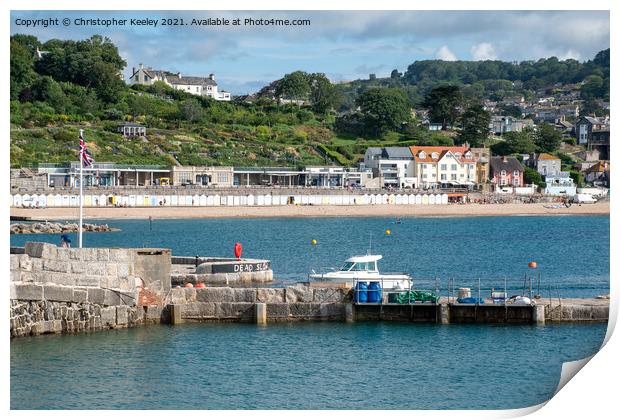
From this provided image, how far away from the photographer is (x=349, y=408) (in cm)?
1777

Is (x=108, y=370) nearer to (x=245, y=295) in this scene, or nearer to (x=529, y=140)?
(x=245, y=295)

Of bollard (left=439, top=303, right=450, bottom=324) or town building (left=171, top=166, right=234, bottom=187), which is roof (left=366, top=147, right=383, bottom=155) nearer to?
town building (left=171, top=166, right=234, bottom=187)

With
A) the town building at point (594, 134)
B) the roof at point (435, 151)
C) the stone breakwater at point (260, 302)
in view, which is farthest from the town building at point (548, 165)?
the stone breakwater at point (260, 302)

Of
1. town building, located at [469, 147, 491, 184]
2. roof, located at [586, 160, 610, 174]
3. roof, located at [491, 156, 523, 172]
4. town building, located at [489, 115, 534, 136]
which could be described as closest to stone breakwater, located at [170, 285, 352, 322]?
town building, located at [469, 147, 491, 184]

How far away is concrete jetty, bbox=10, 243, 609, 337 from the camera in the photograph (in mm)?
20969

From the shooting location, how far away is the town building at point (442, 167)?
112m

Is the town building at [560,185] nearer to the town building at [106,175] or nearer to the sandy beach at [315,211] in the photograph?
the sandy beach at [315,211]

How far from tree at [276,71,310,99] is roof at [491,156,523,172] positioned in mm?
28426

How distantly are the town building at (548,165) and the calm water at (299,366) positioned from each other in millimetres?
96783

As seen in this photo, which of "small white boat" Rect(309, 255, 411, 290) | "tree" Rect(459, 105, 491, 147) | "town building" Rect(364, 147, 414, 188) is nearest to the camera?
"small white boat" Rect(309, 255, 411, 290)
